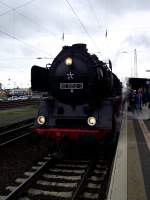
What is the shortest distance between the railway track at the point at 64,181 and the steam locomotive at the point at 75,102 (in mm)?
666

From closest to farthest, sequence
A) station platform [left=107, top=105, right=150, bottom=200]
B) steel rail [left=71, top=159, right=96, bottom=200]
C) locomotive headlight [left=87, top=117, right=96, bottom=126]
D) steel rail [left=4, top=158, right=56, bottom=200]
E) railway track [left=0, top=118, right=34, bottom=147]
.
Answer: station platform [left=107, top=105, right=150, bottom=200], steel rail [left=4, top=158, right=56, bottom=200], steel rail [left=71, top=159, right=96, bottom=200], locomotive headlight [left=87, top=117, right=96, bottom=126], railway track [left=0, top=118, right=34, bottom=147]

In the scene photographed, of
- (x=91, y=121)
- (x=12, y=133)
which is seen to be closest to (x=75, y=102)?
(x=91, y=121)

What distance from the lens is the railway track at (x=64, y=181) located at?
7102 millimetres

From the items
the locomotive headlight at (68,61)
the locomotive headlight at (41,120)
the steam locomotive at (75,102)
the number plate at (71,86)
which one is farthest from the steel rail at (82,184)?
the locomotive headlight at (68,61)

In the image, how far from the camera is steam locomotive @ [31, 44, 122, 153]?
33.2 ft

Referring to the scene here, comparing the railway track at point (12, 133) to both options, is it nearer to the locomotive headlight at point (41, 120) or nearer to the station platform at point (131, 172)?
the locomotive headlight at point (41, 120)

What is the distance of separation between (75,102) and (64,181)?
295 centimetres

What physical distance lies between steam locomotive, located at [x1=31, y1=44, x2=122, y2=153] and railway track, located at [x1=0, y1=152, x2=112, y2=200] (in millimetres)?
666

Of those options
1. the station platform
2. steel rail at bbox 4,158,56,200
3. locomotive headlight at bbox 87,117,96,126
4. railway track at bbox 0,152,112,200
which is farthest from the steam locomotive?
steel rail at bbox 4,158,56,200

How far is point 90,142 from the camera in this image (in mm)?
9898

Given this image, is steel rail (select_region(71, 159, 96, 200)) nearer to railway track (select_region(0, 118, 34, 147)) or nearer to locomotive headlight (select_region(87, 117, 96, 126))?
locomotive headlight (select_region(87, 117, 96, 126))

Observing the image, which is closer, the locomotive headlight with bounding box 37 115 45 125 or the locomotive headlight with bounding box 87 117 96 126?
the locomotive headlight with bounding box 87 117 96 126

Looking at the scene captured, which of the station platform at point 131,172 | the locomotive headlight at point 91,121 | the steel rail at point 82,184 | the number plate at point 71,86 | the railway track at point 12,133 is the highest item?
the number plate at point 71,86

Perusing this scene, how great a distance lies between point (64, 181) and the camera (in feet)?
26.7
